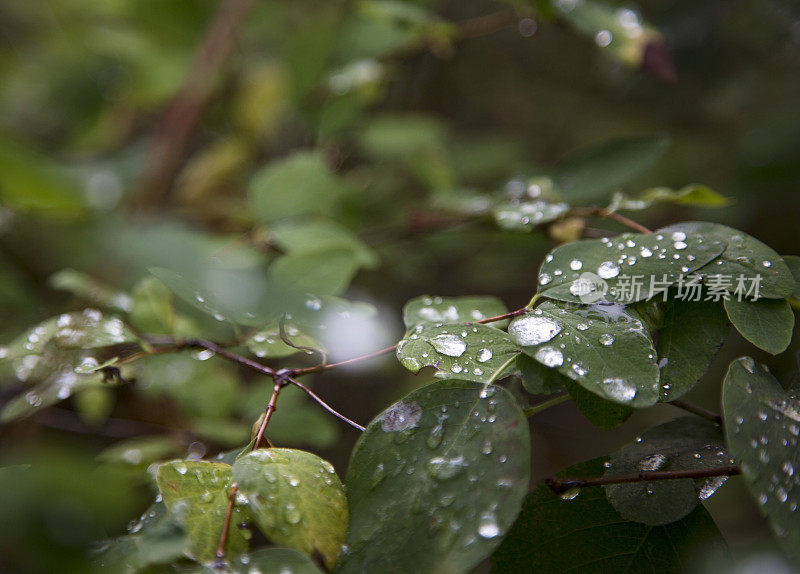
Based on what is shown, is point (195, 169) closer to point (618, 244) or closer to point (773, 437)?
point (618, 244)

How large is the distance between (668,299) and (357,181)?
879 millimetres

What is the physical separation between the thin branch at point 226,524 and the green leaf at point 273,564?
0.02m

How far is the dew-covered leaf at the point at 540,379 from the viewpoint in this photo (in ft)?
1.36

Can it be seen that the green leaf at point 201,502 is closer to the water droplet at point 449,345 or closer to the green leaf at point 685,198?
the water droplet at point 449,345

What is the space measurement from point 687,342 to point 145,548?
42cm

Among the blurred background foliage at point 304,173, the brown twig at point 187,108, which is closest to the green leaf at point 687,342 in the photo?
the blurred background foliage at point 304,173

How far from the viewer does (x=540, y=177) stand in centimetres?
89

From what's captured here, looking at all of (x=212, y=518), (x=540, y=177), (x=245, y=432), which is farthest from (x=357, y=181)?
(x=212, y=518)

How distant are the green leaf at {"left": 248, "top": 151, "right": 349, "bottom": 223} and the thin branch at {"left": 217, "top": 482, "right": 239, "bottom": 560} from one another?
1.78 ft

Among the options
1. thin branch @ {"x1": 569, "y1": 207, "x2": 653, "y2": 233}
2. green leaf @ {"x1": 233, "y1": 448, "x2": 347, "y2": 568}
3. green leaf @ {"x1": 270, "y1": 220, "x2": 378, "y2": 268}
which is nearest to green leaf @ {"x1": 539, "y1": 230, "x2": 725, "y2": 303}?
thin branch @ {"x1": 569, "y1": 207, "x2": 653, "y2": 233}

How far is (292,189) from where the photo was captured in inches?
35.3

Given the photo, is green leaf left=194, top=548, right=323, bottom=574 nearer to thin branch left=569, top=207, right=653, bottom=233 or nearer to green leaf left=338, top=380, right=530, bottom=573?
green leaf left=338, top=380, right=530, bottom=573

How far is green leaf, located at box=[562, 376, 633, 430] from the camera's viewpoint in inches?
16.4

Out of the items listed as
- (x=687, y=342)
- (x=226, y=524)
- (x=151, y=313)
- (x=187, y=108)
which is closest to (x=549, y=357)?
(x=687, y=342)
